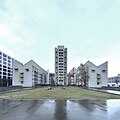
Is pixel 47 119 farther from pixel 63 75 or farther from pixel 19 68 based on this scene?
pixel 63 75

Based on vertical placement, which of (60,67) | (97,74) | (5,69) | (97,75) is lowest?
(97,75)

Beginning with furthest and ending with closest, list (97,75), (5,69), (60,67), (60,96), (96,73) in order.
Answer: (60,67)
(5,69)
(97,75)
(96,73)
(60,96)

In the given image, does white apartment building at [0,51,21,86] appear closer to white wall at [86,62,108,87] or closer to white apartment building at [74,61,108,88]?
white apartment building at [74,61,108,88]

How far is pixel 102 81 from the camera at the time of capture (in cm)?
12450

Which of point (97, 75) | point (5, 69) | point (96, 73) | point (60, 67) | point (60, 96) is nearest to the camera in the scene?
point (60, 96)

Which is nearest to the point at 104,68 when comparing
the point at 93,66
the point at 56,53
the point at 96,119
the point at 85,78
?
the point at 93,66

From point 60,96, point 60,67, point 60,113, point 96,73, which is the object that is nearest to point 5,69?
point 60,67

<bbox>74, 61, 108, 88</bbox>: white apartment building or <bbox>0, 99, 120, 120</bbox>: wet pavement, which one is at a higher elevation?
<bbox>74, 61, 108, 88</bbox>: white apartment building

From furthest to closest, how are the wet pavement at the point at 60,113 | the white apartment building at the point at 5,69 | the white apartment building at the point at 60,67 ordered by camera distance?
1. the white apartment building at the point at 60,67
2. the white apartment building at the point at 5,69
3. the wet pavement at the point at 60,113

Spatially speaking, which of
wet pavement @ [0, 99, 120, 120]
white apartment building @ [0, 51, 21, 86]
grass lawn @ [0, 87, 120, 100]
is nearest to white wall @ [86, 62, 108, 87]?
white apartment building @ [0, 51, 21, 86]

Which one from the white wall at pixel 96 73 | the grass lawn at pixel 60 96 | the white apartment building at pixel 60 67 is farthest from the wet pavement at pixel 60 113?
the white apartment building at pixel 60 67

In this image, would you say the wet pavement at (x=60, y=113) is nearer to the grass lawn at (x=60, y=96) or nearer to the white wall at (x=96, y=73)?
the grass lawn at (x=60, y=96)

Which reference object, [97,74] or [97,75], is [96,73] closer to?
[97,74]

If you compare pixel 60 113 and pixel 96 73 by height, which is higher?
pixel 96 73
